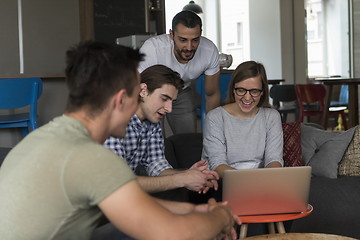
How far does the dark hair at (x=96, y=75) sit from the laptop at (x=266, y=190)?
3.40 ft

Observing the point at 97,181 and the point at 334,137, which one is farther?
the point at 334,137

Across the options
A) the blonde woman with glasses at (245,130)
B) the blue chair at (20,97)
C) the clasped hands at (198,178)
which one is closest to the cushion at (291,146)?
the blonde woman with glasses at (245,130)

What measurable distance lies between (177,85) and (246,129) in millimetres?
711

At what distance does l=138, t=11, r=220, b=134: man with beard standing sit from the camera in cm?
333

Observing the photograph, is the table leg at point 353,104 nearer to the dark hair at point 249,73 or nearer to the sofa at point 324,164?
the sofa at point 324,164

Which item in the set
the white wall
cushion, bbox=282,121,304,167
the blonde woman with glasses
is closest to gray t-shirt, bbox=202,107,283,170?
the blonde woman with glasses

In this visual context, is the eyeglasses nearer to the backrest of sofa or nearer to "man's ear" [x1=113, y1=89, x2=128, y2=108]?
the backrest of sofa

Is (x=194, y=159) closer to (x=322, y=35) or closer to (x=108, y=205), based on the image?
(x=108, y=205)

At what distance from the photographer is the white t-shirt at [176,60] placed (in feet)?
11.2

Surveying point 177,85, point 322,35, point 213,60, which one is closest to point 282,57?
point 322,35

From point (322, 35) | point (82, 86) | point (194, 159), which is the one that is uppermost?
point (322, 35)

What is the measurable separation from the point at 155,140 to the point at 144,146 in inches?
2.3

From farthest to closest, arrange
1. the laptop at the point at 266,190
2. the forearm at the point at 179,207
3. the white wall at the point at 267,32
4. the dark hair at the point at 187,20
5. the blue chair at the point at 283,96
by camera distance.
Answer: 1. the white wall at the point at 267,32
2. the blue chair at the point at 283,96
3. the dark hair at the point at 187,20
4. the laptop at the point at 266,190
5. the forearm at the point at 179,207

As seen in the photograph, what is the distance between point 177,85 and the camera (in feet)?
7.88
